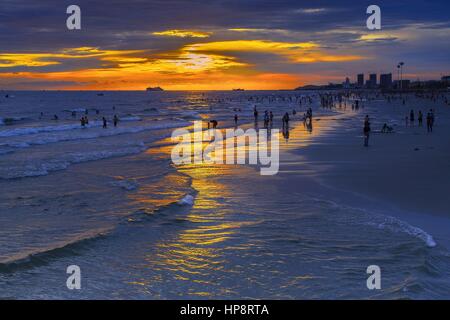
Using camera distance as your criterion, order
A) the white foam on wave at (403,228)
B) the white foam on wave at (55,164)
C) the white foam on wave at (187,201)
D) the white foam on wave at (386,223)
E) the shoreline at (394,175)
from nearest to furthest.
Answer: the white foam on wave at (403,228) < the white foam on wave at (386,223) < the shoreline at (394,175) < the white foam on wave at (187,201) < the white foam on wave at (55,164)

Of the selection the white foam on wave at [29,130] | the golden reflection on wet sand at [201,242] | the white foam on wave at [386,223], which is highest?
the white foam on wave at [29,130]

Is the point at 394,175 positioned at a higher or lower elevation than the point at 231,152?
lower

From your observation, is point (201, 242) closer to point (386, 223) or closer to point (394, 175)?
point (386, 223)

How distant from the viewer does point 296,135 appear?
118 ft

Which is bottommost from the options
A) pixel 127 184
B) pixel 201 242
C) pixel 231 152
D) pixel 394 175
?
pixel 201 242

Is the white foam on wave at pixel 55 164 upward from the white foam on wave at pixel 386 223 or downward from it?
upward

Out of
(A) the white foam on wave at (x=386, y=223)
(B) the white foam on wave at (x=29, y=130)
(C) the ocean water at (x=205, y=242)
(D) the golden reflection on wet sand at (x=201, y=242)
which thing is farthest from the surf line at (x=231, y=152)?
(B) the white foam on wave at (x=29, y=130)

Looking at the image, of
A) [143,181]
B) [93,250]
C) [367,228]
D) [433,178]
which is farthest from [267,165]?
[93,250]

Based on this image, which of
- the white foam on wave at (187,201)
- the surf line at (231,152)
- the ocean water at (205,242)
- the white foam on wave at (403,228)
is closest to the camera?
the ocean water at (205,242)

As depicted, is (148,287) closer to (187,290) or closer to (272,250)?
(187,290)

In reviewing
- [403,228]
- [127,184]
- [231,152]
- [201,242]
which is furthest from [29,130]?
[403,228]

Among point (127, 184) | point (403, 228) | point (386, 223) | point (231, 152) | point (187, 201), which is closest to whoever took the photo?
point (403, 228)

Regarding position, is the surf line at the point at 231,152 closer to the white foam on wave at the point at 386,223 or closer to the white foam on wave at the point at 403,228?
the white foam on wave at the point at 386,223

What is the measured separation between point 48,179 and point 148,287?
12.4 meters
